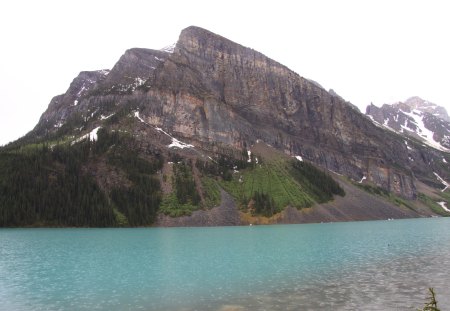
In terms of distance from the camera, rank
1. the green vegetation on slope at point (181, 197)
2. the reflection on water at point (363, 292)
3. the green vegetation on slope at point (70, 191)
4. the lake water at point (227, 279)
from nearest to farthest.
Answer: the reflection on water at point (363, 292), the lake water at point (227, 279), the green vegetation on slope at point (70, 191), the green vegetation on slope at point (181, 197)

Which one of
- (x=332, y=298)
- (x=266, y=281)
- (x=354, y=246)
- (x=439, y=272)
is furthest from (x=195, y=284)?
(x=354, y=246)

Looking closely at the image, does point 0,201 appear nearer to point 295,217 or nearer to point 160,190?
point 160,190

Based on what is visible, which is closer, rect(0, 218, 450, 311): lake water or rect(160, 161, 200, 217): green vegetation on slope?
rect(0, 218, 450, 311): lake water

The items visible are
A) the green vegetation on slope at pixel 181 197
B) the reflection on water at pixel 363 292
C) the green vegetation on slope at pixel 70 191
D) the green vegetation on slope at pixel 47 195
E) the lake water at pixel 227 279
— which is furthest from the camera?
the green vegetation on slope at pixel 181 197

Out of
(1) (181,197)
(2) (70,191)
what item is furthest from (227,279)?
(2) (70,191)

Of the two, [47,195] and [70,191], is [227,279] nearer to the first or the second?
[47,195]

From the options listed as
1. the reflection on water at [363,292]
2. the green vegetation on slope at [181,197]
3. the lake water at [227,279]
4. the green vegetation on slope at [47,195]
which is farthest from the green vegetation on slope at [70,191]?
the reflection on water at [363,292]

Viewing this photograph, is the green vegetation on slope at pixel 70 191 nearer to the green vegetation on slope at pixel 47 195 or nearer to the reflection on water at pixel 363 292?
the green vegetation on slope at pixel 47 195

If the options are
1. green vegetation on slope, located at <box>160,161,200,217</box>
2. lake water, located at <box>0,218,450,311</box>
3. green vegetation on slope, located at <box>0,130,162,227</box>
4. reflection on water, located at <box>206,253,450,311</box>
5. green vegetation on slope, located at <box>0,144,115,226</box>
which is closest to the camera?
reflection on water, located at <box>206,253,450,311</box>

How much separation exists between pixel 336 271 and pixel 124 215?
13124cm

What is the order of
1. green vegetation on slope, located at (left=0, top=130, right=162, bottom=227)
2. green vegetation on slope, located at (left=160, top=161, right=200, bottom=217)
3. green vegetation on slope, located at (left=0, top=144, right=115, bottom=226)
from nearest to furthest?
green vegetation on slope, located at (left=0, top=144, right=115, bottom=226)
green vegetation on slope, located at (left=0, top=130, right=162, bottom=227)
green vegetation on slope, located at (left=160, top=161, right=200, bottom=217)

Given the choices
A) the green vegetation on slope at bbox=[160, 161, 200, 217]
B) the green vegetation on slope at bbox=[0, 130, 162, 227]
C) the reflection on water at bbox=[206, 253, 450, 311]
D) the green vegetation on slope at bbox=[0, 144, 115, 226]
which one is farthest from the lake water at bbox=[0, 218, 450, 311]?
the green vegetation on slope at bbox=[160, 161, 200, 217]

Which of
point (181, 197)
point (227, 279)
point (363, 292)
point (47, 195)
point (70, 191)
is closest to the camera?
point (363, 292)

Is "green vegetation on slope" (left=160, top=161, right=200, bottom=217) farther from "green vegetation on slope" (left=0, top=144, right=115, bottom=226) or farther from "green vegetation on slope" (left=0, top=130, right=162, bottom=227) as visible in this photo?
"green vegetation on slope" (left=0, top=144, right=115, bottom=226)
